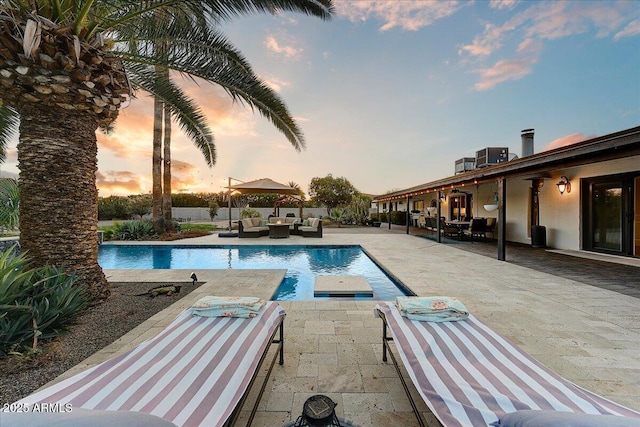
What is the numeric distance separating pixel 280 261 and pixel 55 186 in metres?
5.60

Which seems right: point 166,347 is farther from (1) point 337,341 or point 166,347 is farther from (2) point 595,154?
(2) point 595,154

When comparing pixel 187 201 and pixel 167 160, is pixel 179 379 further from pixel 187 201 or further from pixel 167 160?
pixel 187 201

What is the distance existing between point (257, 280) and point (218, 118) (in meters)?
7.88

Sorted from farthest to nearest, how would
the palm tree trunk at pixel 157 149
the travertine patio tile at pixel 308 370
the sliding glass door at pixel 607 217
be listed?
the palm tree trunk at pixel 157 149 < the sliding glass door at pixel 607 217 < the travertine patio tile at pixel 308 370

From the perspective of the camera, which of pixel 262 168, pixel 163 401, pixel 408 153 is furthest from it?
pixel 262 168

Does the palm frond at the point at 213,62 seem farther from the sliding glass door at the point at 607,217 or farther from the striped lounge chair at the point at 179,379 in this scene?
the sliding glass door at the point at 607,217

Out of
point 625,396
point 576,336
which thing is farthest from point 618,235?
point 625,396

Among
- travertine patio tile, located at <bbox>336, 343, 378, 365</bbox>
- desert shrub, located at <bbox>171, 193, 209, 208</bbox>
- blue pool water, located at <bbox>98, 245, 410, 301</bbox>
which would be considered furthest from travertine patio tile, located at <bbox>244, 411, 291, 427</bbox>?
desert shrub, located at <bbox>171, 193, 209, 208</bbox>

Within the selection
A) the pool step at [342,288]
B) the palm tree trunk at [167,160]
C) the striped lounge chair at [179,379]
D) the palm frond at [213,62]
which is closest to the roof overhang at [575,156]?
the pool step at [342,288]

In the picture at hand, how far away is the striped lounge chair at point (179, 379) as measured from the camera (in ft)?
4.41

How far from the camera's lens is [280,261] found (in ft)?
27.3

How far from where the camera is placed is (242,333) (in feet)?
7.00

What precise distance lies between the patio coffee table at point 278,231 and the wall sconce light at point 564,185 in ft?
32.9

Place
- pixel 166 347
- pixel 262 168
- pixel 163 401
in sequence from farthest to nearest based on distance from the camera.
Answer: pixel 262 168 → pixel 166 347 → pixel 163 401
